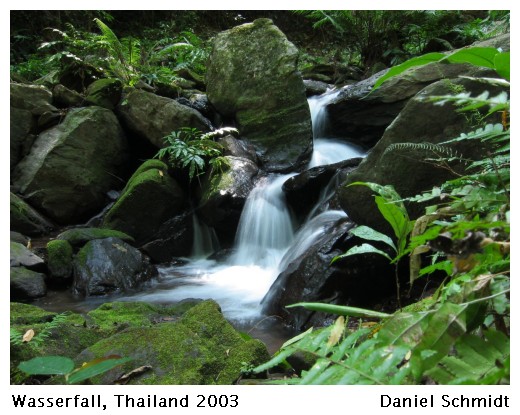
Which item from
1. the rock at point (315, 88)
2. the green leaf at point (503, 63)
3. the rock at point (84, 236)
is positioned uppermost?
the rock at point (315, 88)

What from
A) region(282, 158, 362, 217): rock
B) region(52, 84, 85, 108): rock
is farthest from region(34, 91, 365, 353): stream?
region(52, 84, 85, 108): rock

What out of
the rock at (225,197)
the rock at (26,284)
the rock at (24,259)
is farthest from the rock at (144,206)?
the rock at (26,284)

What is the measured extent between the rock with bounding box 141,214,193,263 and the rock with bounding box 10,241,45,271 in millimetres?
1482

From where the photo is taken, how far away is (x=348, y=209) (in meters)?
4.00

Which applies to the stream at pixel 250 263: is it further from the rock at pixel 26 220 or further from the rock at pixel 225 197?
the rock at pixel 26 220

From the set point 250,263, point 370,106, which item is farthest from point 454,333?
point 370,106

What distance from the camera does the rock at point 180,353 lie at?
6.70ft

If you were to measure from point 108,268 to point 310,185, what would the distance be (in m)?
2.85

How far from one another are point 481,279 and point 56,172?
7.53 meters

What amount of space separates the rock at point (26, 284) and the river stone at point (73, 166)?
2.42 meters

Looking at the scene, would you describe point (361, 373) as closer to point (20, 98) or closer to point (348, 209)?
point (348, 209)

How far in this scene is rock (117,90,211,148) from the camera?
7.55 m

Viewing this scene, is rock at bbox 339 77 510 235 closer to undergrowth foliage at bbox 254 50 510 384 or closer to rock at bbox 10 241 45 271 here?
undergrowth foliage at bbox 254 50 510 384

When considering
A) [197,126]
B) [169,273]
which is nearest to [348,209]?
[169,273]
